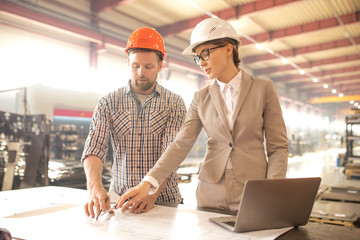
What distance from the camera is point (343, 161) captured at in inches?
357

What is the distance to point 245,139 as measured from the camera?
52.1 inches

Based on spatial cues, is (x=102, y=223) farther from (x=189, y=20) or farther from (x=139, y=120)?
(x=189, y=20)

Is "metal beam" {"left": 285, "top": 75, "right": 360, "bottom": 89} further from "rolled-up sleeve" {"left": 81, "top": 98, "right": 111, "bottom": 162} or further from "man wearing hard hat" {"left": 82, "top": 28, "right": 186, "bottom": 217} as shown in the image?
"rolled-up sleeve" {"left": 81, "top": 98, "right": 111, "bottom": 162}

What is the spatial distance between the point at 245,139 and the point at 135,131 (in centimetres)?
58

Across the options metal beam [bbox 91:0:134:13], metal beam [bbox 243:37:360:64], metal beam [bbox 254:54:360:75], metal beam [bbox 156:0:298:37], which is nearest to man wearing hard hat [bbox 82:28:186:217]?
metal beam [bbox 91:0:134:13]

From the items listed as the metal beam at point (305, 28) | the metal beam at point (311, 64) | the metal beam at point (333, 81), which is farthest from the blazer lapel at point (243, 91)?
the metal beam at point (333, 81)

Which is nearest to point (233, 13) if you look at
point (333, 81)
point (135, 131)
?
point (135, 131)

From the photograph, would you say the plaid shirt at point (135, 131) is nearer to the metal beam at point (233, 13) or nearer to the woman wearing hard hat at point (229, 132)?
the woman wearing hard hat at point (229, 132)

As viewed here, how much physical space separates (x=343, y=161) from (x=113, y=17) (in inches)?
300

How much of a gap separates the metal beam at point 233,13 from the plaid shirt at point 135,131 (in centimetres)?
608

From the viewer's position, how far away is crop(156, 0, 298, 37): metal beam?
6.97 meters

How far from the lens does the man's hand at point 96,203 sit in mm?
1160

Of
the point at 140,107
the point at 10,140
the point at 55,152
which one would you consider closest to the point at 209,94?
the point at 140,107

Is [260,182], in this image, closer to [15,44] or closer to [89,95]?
[89,95]
